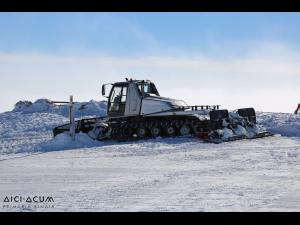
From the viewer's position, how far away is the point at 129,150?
1616 centimetres

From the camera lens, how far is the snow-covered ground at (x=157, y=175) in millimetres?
7875

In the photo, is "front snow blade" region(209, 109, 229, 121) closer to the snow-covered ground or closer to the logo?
the snow-covered ground

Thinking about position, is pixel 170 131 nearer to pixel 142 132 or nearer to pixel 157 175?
pixel 142 132

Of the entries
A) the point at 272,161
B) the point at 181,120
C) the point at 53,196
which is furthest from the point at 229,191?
the point at 181,120

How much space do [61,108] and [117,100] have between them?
53.4 feet

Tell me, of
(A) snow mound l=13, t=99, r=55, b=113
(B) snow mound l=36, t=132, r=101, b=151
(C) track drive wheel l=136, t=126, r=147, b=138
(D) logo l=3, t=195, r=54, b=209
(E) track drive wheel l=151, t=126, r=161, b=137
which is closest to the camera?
(D) logo l=3, t=195, r=54, b=209

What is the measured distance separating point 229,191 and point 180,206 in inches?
58.5

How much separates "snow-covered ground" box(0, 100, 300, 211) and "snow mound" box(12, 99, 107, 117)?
52.8 ft

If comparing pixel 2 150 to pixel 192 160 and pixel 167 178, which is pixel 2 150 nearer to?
pixel 192 160

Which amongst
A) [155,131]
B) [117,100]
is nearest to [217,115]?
[155,131]

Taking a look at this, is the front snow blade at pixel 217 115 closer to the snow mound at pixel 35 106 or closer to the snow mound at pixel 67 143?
the snow mound at pixel 67 143

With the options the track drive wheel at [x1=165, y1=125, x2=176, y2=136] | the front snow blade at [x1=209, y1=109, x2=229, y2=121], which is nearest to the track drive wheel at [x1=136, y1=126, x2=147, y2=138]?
the track drive wheel at [x1=165, y1=125, x2=176, y2=136]

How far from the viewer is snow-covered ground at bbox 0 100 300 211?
7.88 m
